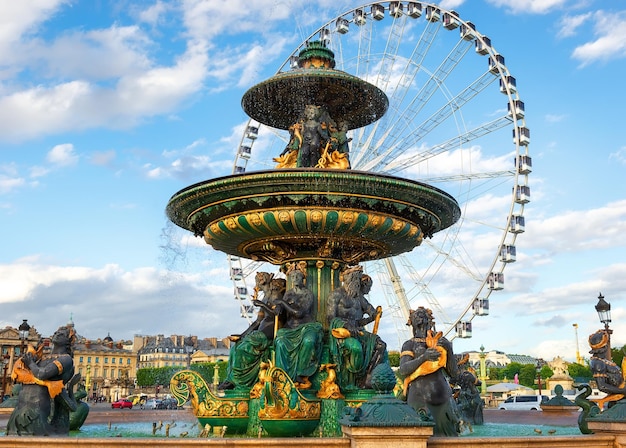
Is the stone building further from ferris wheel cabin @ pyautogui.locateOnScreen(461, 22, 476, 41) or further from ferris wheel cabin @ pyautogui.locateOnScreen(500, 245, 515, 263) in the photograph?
ferris wheel cabin @ pyautogui.locateOnScreen(461, 22, 476, 41)

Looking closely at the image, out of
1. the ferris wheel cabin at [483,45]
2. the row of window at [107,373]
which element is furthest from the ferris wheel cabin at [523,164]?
the row of window at [107,373]

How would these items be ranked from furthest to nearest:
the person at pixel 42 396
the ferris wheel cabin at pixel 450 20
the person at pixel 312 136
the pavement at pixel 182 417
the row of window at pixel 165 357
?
the row of window at pixel 165 357
the ferris wheel cabin at pixel 450 20
the pavement at pixel 182 417
the person at pixel 312 136
the person at pixel 42 396

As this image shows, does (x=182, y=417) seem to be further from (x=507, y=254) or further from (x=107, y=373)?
(x=107, y=373)

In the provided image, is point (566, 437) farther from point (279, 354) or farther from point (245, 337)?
point (245, 337)

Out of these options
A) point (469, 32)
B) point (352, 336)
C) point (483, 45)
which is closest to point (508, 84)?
point (483, 45)

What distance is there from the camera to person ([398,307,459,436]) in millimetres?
6480

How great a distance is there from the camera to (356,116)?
11.5 m

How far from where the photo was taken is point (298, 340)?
8148 millimetres

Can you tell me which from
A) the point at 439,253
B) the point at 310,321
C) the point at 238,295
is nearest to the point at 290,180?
the point at 310,321

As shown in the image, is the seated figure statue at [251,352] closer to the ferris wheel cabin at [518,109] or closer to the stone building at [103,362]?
the ferris wheel cabin at [518,109]

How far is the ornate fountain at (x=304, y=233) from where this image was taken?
→ 7738 mm

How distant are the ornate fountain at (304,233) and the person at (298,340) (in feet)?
0.11

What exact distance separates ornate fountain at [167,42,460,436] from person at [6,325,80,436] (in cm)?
124

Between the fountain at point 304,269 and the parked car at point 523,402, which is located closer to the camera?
the fountain at point 304,269
